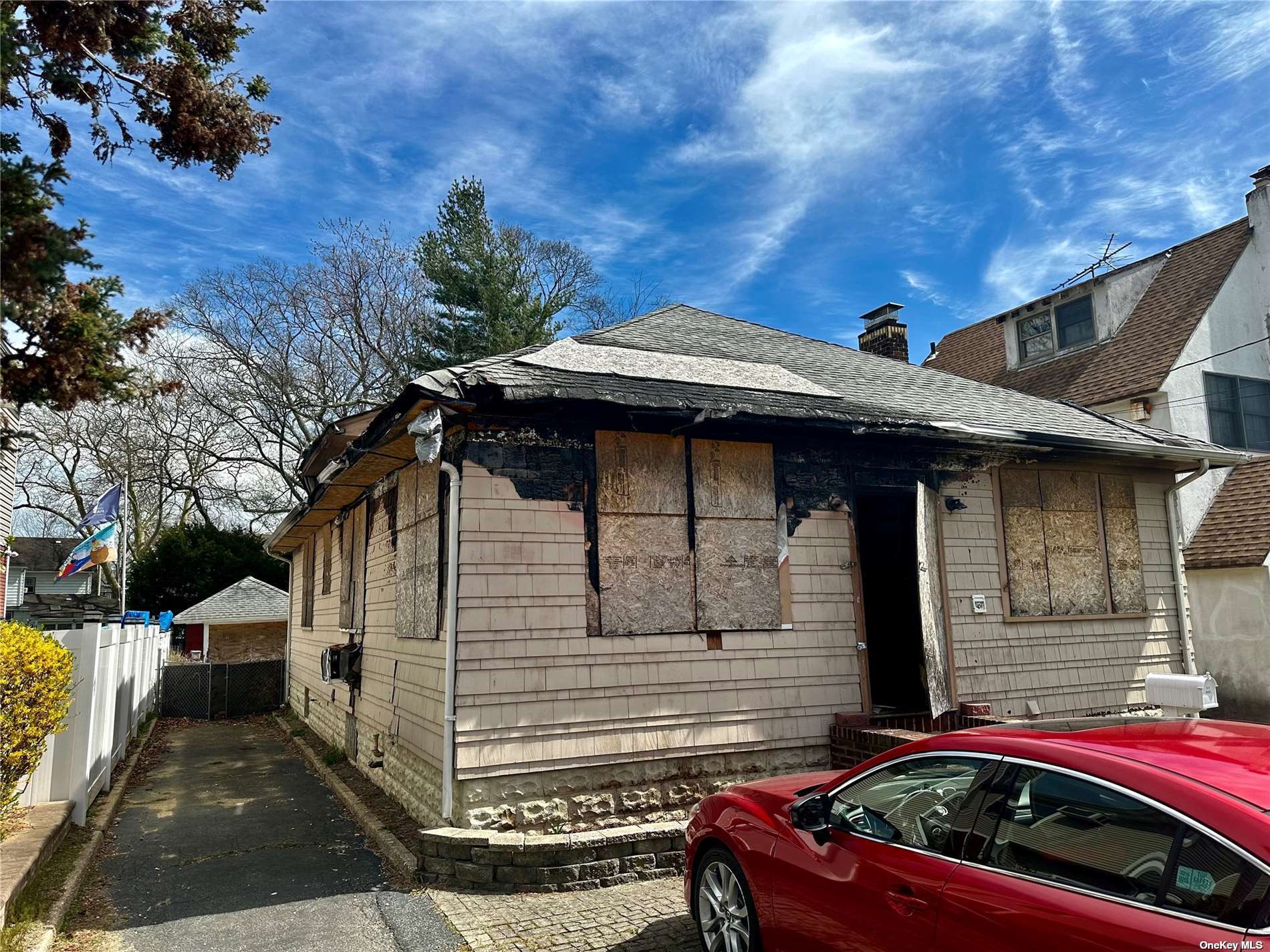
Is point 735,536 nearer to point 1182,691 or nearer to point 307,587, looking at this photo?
point 1182,691

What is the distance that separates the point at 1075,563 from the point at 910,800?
21.8 ft

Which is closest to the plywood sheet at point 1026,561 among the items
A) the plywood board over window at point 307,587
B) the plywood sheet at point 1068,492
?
the plywood sheet at point 1068,492

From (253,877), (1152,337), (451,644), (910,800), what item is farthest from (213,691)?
→ (1152,337)

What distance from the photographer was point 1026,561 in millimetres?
8953

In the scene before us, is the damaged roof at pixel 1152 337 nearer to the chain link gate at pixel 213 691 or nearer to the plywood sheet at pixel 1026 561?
the plywood sheet at pixel 1026 561

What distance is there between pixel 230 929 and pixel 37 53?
18.7 ft

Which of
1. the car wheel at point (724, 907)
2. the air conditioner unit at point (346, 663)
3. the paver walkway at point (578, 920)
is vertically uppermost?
the air conditioner unit at point (346, 663)

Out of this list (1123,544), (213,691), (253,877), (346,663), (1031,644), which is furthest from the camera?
(213,691)

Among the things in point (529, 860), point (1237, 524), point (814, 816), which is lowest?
point (529, 860)

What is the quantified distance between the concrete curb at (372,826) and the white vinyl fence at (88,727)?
2347mm

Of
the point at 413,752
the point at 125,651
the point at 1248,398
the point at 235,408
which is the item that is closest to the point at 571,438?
the point at 413,752

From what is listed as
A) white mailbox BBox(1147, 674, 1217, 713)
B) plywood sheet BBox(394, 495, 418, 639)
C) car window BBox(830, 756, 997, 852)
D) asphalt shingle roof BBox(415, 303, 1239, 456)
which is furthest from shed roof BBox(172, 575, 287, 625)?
car window BBox(830, 756, 997, 852)

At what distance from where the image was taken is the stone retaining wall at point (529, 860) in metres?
6.13

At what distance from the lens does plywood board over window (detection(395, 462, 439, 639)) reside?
290 inches
